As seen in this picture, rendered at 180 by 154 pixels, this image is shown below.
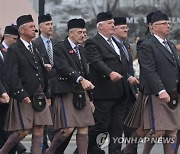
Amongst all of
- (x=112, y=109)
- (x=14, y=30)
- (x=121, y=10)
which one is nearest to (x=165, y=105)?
(x=112, y=109)

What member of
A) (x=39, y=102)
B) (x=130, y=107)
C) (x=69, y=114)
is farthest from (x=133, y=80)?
(x=39, y=102)

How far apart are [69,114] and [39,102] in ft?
1.82

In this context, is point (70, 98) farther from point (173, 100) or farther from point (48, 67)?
point (173, 100)

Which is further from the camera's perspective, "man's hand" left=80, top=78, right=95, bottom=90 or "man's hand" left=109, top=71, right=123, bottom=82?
"man's hand" left=109, top=71, right=123, bottom=82

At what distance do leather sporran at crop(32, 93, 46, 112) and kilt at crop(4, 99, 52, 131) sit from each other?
0.05 meters

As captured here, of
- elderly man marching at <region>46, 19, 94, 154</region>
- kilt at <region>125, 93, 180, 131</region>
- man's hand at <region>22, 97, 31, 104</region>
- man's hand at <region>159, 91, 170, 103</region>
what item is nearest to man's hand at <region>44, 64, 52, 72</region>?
elderly man marching at <region>46, 19, 94, 154</region>

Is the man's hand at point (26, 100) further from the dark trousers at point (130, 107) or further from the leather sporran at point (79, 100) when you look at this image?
the dark trousers at point (130, 107)

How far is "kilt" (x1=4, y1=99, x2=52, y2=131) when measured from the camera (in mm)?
9930

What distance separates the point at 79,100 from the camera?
1026 cm

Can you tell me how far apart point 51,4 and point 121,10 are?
1.89 m

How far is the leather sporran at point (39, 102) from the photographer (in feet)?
32.6

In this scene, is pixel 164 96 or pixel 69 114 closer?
pixel 164 96

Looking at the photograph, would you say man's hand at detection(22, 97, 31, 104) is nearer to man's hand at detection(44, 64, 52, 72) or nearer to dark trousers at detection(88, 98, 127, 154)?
man's hand at detection(44, 64, 52, 72)

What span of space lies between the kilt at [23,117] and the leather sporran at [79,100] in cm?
44
